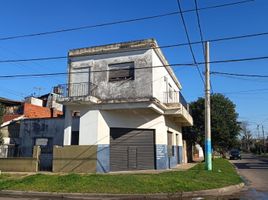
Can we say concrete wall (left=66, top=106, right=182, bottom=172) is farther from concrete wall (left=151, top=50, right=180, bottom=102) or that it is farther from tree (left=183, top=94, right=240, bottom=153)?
tree (left=183, top=94, right=240, bottom=153)

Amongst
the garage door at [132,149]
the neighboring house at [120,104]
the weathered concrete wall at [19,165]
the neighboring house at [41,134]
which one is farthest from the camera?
the neighboring house at [41,134]

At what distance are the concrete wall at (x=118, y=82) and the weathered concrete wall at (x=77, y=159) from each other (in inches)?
142

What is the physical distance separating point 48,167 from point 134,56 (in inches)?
391

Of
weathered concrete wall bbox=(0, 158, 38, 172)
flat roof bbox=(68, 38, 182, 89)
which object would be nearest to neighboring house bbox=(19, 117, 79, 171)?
weathered concrete wall bbox=(0, 158, 38, 172)

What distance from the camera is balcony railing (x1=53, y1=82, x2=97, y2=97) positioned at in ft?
74.4

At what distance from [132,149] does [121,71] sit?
5.36m

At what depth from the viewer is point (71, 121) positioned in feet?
74.5

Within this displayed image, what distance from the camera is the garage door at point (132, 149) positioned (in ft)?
73.8

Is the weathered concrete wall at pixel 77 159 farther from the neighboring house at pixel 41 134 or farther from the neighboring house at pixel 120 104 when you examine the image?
the neighboring house at pixel 41 134

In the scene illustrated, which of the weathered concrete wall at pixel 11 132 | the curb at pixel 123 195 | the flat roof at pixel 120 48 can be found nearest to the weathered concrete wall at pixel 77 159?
the flat roof at pixel 120 48

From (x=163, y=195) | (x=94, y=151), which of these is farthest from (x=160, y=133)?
(x=163, y=195)

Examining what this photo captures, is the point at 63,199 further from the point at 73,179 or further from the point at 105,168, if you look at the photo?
the point at 105,168

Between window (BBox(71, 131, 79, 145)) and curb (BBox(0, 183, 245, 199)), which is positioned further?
window (BBox(71, 131, 79, 145))

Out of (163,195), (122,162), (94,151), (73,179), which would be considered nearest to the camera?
(163,195)
